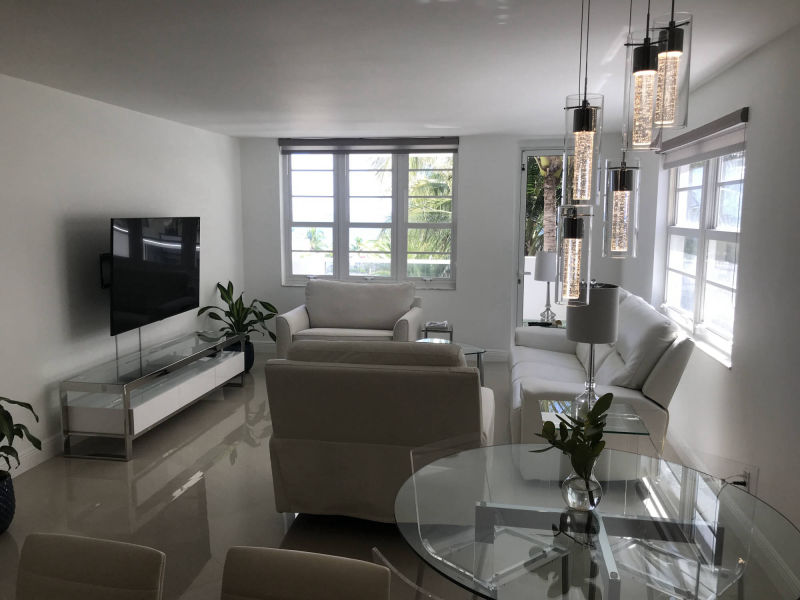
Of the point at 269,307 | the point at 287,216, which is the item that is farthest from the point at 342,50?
the point at 287,216

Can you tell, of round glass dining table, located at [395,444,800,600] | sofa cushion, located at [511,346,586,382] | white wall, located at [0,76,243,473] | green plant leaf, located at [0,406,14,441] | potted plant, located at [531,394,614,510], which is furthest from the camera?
sofa cushion, located at [511,346,586,382]

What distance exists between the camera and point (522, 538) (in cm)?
205

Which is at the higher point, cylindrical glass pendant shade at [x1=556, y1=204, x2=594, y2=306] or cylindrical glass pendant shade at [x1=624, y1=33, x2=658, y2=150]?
cylindrical glass pendant shade at [x1=624, y1=33, x2=658, y2=150]

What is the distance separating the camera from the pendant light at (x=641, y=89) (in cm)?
162

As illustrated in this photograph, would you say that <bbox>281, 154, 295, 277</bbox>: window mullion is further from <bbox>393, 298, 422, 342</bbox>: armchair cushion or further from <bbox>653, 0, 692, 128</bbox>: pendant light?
<bbox>653, 0, 692, 128</bbox>: pendant light

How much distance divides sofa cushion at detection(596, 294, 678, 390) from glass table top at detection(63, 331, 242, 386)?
127 inches

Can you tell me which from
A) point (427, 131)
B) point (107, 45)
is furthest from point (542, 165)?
point (107, 45)

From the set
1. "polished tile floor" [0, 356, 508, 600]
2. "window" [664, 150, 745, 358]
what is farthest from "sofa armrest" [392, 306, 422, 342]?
"window" [664, 150, 745, 358]

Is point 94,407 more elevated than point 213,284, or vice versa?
point 213,284

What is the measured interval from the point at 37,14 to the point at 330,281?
4648mm

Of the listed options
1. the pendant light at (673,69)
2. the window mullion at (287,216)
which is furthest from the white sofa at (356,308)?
the pendant light at (673,69)

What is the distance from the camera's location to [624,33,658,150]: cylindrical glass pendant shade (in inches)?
64.0

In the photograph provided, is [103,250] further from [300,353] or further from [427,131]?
[427,131]

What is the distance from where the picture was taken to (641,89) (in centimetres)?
168
